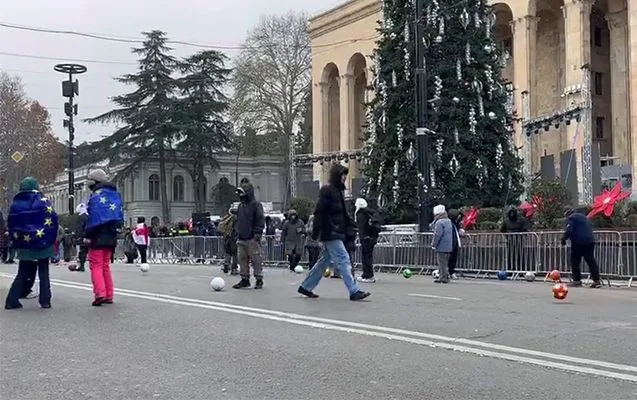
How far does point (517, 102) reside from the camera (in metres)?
46.4

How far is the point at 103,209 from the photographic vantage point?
10969 mm

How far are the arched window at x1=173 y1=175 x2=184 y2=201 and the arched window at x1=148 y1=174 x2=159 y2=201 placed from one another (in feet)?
7.09

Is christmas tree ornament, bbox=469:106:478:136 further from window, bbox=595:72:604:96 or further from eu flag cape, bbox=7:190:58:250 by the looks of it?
A: window, bbox=595:72:604:96

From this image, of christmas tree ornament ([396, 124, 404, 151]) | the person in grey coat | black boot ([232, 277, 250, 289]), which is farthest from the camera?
christmas tree ornament ([396, 124, 404, 151])

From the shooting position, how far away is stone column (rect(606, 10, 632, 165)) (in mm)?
48438

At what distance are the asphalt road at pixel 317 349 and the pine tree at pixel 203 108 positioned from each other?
2096 inches

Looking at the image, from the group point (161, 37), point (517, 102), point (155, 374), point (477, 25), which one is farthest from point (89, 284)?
point (161, 37)

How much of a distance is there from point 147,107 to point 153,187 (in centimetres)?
1373

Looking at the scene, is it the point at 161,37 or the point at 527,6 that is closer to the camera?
the point at 527,6

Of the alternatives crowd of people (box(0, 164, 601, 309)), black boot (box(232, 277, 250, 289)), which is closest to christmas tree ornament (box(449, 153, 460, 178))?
crowd of people (box(0, 164, 601, 309))

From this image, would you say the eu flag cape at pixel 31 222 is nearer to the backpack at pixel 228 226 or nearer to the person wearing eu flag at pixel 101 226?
the person wearing eu flag at pixel 101 226

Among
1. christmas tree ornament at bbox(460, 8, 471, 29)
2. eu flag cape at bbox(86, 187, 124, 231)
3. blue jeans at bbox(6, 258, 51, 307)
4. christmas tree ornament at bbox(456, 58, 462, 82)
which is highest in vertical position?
christmas tree ornament at bbox(460, 8, 471, 29)

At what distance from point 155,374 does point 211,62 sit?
6113 cm

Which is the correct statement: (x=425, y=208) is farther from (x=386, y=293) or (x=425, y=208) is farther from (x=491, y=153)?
(x=386, y=293)
